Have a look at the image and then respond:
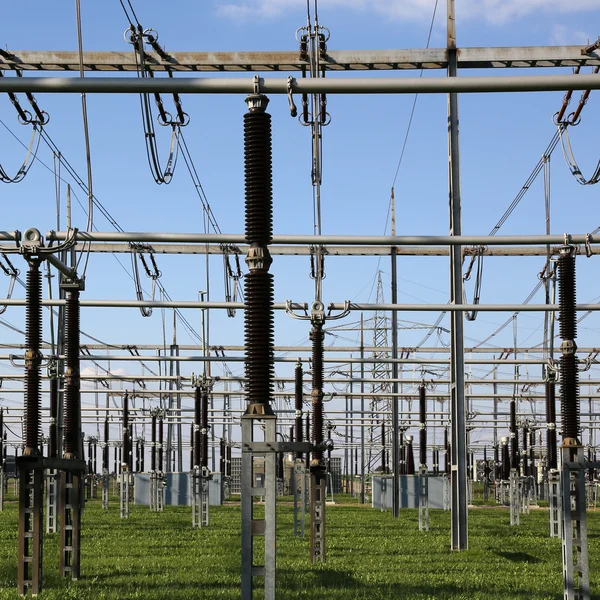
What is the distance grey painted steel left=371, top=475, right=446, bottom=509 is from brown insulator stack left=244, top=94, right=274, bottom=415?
26174mm

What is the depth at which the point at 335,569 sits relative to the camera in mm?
12211

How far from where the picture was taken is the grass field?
397 inches

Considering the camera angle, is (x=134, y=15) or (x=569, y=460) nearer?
(x=569, y=460)

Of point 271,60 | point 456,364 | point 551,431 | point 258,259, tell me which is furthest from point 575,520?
point 551,431

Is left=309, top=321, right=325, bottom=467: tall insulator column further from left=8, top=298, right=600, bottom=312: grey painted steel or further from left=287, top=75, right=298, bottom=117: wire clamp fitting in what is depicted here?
left=287, top=75, right=298, bottom=117: wire clamp fitting

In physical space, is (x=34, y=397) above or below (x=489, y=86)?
Result: below

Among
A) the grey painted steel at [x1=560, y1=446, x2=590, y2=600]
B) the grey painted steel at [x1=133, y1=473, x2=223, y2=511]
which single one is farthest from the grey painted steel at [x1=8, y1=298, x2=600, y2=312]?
the grey painted steel at [x1=133, y1=473, x2=223, y2=511]

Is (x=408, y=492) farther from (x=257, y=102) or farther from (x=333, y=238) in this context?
(x=257, y=102)

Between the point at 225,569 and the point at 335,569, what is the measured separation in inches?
51.4

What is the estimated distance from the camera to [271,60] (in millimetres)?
14484

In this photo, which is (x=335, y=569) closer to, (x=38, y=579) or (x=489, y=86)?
(x=38, y=579)

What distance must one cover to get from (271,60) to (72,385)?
19.3 feet

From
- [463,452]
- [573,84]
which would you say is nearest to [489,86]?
[573,84]

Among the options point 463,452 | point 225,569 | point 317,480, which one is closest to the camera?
point 225,569
